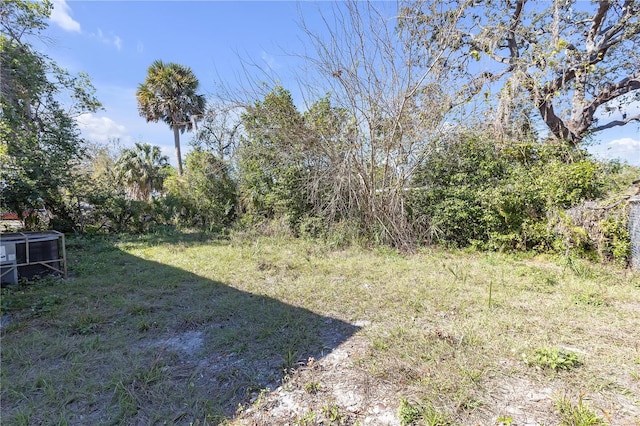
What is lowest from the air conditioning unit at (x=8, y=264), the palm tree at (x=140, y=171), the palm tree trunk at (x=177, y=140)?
the air conditioning unit at (x=8, y=264)

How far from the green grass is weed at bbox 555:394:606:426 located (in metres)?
0.03

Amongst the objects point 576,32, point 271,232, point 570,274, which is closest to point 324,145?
point 271,232

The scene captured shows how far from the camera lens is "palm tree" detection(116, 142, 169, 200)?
1192cm

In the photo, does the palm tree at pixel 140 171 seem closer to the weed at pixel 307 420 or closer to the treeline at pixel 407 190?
the treeline at pixel 407 190

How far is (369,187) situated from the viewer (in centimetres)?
558

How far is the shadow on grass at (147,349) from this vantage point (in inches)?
67.1

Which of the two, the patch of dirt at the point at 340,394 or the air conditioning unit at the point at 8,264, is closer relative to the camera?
the patch of dirt at the point at 340,394

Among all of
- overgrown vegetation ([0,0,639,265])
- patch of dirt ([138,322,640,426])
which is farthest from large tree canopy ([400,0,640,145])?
patch of dirt ([138,322,640,426])

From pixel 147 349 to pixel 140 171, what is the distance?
1229 cm

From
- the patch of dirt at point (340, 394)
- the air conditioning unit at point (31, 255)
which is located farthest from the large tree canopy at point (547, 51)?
the air conditioning unit at point (31, 255)

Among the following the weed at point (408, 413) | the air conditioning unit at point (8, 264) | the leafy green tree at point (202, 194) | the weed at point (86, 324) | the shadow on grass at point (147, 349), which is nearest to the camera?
the weed at point (408, 413)

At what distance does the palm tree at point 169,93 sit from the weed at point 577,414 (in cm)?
1210

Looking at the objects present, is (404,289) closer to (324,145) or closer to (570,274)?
(570,274)

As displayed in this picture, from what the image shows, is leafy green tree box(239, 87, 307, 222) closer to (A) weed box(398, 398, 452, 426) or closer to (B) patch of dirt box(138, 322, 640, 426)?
(B) patch of dirt box(138, 322, 640, 426)
